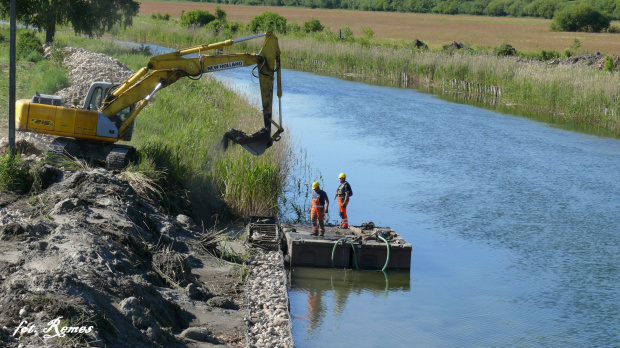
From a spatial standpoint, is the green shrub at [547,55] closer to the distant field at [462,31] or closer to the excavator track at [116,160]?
the distant field at [462,31]

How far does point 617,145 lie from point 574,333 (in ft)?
61.9

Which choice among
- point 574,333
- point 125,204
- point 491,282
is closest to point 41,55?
point 125,204

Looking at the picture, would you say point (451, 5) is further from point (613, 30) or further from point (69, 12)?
point (69, 12)

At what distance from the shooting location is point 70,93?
84.2ft

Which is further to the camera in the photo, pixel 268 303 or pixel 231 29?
pixel 231 29

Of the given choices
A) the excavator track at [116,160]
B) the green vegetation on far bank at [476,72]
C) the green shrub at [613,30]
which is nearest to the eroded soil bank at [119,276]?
the excavator track at [116,160]

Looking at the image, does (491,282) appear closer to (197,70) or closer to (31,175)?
(197,70)

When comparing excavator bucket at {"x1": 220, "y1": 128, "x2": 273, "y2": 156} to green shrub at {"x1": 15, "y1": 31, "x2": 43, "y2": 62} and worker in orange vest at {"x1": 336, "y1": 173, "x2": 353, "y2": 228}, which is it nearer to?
worker in orange vest at {"x1": 336, "y1": 173, "x2": 353, "y2": 228}

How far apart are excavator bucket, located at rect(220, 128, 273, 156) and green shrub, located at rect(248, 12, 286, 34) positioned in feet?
170

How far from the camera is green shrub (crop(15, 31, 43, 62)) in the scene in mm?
36719

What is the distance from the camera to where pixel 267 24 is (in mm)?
69438

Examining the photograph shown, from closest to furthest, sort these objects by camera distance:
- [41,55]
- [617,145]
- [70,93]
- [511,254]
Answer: [511,254], [70,93], [617,145], [41,55]

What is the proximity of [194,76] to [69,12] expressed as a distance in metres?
27.1

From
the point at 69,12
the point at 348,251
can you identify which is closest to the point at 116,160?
the point at 348,251
